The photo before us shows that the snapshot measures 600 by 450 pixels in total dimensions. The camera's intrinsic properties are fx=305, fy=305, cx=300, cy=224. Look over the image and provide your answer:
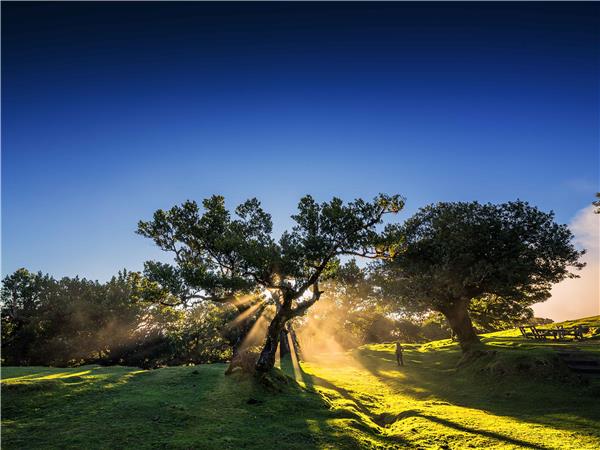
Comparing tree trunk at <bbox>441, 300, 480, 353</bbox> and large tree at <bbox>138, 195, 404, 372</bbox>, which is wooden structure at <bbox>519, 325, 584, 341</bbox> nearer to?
tree trunk at <bbox>441, 300, 480, 353</bbox>

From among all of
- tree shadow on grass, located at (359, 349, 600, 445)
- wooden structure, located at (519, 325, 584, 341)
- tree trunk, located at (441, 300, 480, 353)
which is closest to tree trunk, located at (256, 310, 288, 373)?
tree shadow on grass, located at (359, 349, 600, 445)

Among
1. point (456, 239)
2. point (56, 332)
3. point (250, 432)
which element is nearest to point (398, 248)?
point (456, 239)

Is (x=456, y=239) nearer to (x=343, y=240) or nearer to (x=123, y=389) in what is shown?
(x=343, y=240)

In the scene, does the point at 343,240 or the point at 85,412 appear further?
the point at 343,240

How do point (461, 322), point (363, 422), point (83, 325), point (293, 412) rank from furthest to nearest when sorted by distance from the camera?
point (83, 325), point (461, 322), point (293, 412), point (363, 422)

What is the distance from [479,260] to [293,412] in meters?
26.4

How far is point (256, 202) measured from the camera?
79.4 feet

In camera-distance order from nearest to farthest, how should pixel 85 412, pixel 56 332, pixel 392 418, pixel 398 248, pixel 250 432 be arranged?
pixel 250 432
pixel 85 412
pixel 392 418
pixel 398 248
pixel 56 332

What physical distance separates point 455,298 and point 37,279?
63297mm

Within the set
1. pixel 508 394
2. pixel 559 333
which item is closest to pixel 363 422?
pixel 508 394

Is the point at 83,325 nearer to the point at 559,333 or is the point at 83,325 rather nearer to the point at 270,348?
the point at 270,348

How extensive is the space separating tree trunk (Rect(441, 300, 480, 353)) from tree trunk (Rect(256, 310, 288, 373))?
2415cm

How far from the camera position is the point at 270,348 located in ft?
69.1

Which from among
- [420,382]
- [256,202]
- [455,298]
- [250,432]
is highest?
[256,202]
